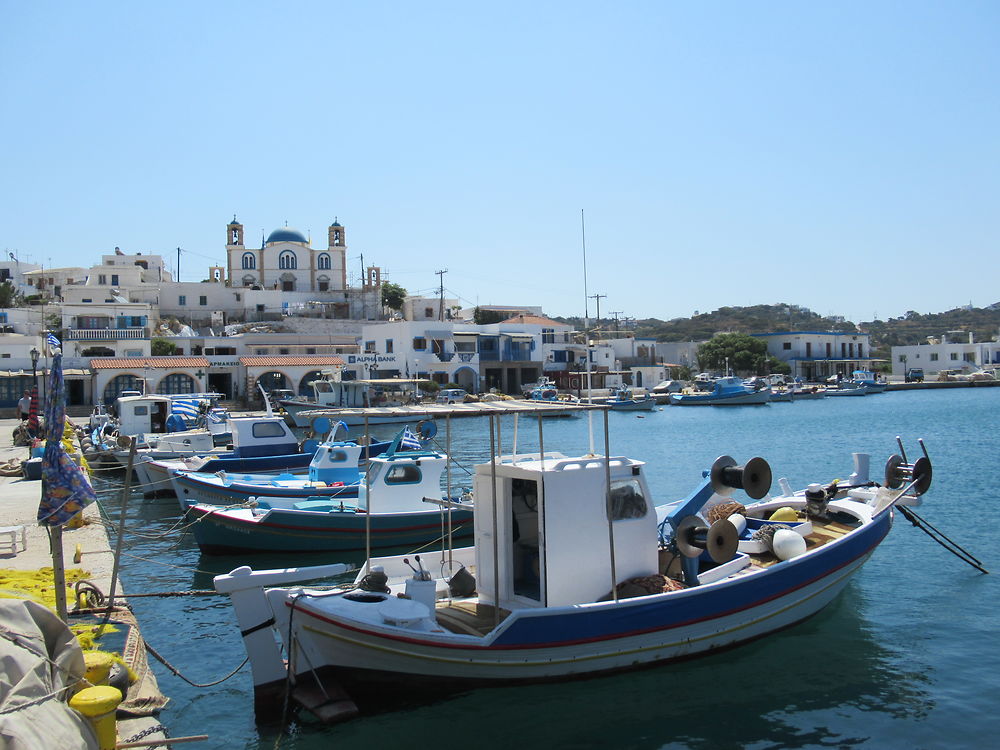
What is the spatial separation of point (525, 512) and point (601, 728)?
2694 mm

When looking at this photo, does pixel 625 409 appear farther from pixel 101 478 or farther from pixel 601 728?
pixel 601 728

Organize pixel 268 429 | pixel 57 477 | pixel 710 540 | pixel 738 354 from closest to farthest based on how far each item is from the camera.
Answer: pixel 57 477 < pixel 710 540 < pixel 268 429 < pixel 738 354

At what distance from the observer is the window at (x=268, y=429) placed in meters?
26.0

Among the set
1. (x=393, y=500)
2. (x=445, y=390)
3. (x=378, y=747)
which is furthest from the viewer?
(x=445, y=390)

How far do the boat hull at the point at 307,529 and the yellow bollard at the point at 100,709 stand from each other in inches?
391

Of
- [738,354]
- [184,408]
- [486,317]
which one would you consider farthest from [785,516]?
[738,354]

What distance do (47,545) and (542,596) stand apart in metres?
9.61

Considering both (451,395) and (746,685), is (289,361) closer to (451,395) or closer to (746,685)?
(451,395)

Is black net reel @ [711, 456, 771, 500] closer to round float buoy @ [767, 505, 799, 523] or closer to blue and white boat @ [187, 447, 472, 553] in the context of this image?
round float buoy @ [767, 505, 799, 523]

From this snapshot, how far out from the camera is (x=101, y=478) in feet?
93.6

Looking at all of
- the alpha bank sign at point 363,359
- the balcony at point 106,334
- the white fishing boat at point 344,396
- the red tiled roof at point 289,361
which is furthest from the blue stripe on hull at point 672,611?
the balcony at point 106,334

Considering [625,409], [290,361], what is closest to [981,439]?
[625,409]

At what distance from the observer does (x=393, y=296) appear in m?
89.2

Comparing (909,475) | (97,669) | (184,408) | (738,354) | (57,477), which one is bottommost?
(97,669)
